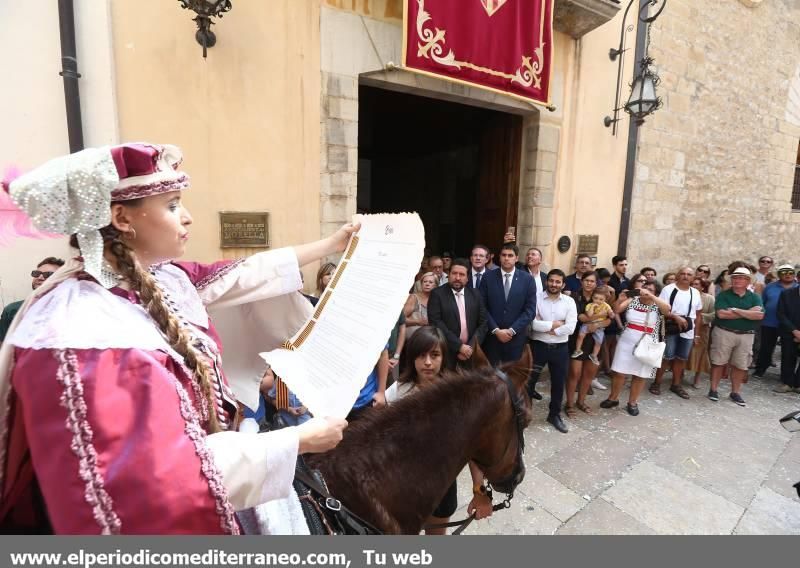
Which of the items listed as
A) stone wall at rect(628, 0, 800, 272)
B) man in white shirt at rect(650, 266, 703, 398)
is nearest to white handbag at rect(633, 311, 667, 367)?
man in white shirt at rect(650, 266, 703, 398)

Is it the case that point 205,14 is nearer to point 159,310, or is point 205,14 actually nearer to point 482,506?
point 159,310

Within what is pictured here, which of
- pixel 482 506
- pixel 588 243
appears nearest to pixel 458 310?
pixel 482 506

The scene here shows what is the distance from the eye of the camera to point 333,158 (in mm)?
4164

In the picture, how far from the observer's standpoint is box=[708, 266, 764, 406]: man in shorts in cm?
525

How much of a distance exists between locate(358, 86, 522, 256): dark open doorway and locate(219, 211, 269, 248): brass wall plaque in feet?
11.1

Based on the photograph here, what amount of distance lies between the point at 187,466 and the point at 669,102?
348 inches

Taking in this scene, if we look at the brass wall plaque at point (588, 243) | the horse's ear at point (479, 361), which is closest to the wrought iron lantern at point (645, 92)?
the brass wall plaque at point (588, 243)

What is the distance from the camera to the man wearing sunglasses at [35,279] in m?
2.78

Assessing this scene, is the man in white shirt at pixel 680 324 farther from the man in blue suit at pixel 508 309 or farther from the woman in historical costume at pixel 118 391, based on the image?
the woman in historical costume at pixel 118 391

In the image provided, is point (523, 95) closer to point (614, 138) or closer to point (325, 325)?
point (614, 138)

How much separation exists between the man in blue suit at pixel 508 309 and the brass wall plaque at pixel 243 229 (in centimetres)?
247

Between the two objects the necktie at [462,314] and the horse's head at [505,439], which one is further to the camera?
the necktie at [462,314]

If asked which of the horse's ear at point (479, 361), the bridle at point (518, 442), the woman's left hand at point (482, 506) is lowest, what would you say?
the woman's left hand at point (482, 506)

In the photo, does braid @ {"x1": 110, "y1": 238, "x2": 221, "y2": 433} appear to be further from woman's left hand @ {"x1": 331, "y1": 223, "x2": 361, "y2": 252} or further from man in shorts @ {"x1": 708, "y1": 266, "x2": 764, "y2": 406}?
man in shorts @ {"x1": 708, "y1": 266, "x2": 764, "y2": 406}
